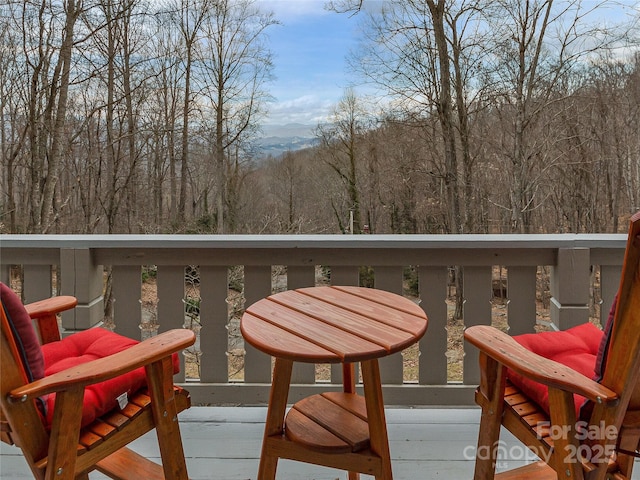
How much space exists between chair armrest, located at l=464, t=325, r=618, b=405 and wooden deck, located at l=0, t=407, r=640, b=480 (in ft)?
2.11

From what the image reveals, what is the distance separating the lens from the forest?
6.82m

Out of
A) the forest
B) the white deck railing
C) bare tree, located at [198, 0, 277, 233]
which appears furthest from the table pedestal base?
bare tree, located at [198, 0, 277, 233]

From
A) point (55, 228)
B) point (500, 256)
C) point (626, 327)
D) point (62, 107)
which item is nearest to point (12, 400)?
point (626, 327)

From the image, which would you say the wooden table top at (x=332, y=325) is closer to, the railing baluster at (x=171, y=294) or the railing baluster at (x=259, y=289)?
the railing baluster at (x=259, y=289)

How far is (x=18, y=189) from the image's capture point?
6926 millimetres

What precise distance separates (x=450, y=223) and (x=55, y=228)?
706cm

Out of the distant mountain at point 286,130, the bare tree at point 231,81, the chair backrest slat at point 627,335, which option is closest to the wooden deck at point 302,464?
the chair backrest slat at point 627,335

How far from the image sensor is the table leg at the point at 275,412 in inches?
51.1

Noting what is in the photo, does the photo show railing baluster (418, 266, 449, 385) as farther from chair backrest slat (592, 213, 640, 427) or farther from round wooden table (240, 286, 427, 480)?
chair backrest slat (592, 213, 640, 427)

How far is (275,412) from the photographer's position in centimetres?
131

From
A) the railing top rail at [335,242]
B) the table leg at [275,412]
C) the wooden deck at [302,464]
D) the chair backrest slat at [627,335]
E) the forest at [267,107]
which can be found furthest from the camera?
the forest at [267,107]

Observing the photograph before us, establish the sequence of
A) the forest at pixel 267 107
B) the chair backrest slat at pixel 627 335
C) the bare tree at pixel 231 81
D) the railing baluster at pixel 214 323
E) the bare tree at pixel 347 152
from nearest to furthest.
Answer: the chair backrest slat at pixel 627 335 < the railing baluster at pixel 214 323 < the forest at pixel 267 107 < the bare tree at pixel 231 81 < the bare tree at pixel 347 152

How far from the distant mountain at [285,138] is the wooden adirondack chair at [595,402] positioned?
859 centimetres

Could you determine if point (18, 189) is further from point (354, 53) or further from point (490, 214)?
point (490, 214)
